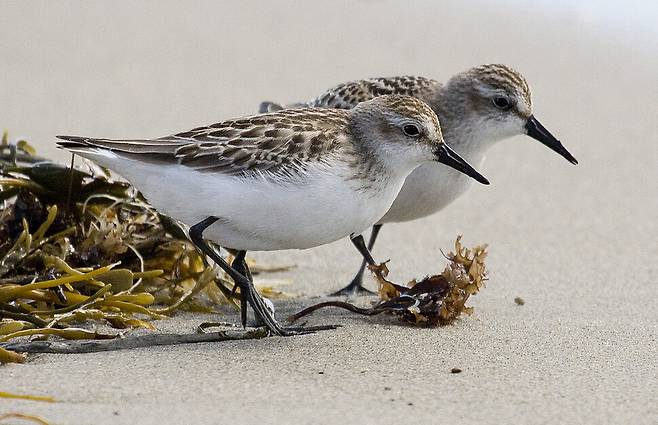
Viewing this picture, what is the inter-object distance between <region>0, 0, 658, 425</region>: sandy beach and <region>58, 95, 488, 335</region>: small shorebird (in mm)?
422

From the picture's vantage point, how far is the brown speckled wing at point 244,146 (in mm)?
4094

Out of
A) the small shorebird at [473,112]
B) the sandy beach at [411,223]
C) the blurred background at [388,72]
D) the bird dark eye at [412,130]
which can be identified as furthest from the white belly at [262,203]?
the blurred background at [388,72]

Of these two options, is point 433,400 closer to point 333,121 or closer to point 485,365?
point 485,365

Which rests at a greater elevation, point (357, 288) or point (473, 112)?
point (473, 112)

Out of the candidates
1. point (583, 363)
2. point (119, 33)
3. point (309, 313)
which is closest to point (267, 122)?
point (309, 313)

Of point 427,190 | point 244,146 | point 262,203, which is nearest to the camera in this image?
point 262,203

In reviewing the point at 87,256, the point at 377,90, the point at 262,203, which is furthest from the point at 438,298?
the point at 87,256

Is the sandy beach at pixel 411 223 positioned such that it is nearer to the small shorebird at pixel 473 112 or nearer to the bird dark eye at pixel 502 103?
the small shorebird at pixel 473 112

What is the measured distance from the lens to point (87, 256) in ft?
15.2

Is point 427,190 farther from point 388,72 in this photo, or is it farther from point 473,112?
point 388,72

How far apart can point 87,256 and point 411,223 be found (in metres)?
2.39

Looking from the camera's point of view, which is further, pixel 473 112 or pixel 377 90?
pixel 377 90

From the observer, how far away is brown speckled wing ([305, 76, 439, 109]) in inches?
212

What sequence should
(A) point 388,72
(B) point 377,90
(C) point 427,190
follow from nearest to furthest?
(C) point 427,190
(B) point 377,90
(A) point 388,72
